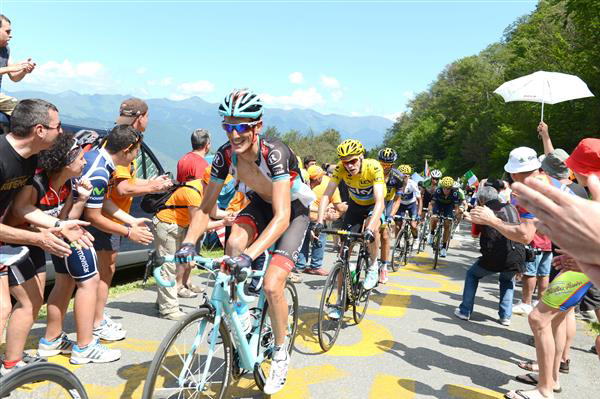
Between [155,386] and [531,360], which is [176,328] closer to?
[155,386]

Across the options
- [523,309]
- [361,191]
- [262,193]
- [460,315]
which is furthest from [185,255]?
[523,309]

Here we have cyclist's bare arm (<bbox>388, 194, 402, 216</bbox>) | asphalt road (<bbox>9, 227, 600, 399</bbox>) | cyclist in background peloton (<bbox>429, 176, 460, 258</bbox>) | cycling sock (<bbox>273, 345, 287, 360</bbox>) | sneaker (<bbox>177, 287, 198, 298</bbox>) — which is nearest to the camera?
cycling sock (<bbox>273, 345, 287, 360</bbox>)

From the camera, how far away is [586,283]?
3756 millimetres

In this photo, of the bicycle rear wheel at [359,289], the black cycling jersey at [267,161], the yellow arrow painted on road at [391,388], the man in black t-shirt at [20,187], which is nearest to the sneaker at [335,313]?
the bicycle rear wheel at [359,289]

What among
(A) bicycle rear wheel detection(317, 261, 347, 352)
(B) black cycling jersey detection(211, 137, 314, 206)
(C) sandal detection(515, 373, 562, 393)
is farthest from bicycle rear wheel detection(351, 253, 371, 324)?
(B) black cycling jersey detection(211, 137, 314, 206)

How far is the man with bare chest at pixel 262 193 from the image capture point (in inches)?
138

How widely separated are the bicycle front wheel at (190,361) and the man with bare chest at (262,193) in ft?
1.74

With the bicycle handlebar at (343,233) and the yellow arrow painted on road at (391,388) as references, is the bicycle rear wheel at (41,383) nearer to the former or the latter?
the yellow arrow painted on road at (391,388)

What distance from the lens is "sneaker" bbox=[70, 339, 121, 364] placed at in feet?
13.3

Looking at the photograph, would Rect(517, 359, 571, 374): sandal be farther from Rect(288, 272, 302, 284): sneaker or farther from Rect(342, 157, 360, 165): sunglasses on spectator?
Rect(288, 272, 302, 284): sneaker

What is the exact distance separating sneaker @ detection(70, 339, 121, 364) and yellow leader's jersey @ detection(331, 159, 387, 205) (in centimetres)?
360

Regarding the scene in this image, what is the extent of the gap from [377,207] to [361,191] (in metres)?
0.96

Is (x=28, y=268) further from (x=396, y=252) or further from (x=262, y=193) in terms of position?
(x=396, y=252)

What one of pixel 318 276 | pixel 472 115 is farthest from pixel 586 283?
pixel 472 115
